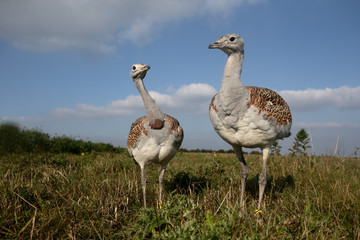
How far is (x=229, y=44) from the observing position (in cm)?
410

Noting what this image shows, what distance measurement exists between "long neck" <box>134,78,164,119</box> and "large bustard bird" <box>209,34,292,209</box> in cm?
105

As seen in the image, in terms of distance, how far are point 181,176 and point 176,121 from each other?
1642 millimetres

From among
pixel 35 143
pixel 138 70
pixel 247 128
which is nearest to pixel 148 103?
pixel 138 70

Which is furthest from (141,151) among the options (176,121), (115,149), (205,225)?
(115,149)

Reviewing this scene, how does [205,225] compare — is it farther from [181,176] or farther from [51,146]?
[51,146]

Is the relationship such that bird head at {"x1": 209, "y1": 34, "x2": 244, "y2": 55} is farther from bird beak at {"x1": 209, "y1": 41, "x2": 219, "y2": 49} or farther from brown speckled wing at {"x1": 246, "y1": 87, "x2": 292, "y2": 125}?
brown speckled wing at {"x1": 246, "y1": 87, "x2": 292, "y2": 125}

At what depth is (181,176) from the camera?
6164mm

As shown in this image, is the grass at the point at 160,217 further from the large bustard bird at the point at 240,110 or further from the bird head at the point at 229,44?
the bird head at the point at 229,44

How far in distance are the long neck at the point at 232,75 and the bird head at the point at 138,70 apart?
1.54 m

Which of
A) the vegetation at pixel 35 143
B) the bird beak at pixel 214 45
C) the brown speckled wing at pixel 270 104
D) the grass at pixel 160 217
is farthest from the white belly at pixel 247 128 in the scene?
the vegetation at pixel 35 143

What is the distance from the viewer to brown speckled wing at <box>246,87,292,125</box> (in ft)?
13.1

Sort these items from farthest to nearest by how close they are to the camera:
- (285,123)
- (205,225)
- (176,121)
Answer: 1. (176,121)
2. (285,123)
3. (205,225)

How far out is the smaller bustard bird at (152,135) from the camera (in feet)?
15.1

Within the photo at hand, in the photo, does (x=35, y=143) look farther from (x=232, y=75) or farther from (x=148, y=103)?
(x=232, y=75)
